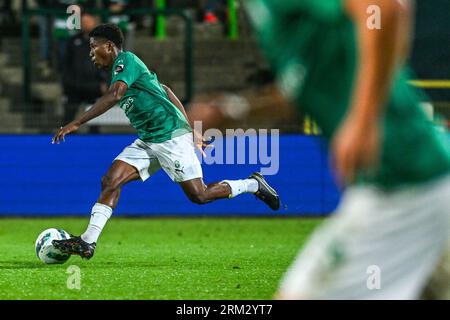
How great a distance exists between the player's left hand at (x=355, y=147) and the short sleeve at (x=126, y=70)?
6.63 m

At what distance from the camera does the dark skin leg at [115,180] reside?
33.9ft

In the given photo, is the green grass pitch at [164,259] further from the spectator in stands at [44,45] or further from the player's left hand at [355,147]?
the player's left hand at [355,147]

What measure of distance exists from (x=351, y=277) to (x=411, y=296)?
23 cm

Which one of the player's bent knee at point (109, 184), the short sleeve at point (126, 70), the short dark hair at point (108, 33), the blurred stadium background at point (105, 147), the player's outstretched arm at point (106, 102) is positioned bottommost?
the blurred stadium background at point (105, 147)

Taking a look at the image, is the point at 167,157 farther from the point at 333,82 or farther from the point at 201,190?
the point at 333,82

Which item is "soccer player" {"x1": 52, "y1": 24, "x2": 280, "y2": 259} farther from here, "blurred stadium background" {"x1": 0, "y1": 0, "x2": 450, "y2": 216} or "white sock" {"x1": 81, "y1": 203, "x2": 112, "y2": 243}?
"blurred stadium background" {"x1": 0, "y1": 0, "x2": 450, "y2": 216}

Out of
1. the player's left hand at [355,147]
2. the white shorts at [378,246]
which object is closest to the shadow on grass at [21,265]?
the white shorts at [378,246]

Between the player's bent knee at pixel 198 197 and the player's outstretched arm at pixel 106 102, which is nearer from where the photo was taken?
the player's outstretched arm at pixel 106 102

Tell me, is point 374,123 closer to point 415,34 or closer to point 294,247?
point 294,247

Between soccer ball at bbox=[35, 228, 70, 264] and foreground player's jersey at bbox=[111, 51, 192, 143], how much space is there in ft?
4.57

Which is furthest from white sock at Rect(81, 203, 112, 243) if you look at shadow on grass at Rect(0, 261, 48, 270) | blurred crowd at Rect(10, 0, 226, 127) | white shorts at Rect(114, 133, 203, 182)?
blurred crowd at Rect(10, 0, 226, 127)

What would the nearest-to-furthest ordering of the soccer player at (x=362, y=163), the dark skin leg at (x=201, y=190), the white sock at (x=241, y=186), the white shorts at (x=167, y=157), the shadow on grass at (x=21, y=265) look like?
1. the soccer player at (x=362, y=163)
2. the shadow on grass at (x=21, y=265)
3. the white shorts at (x=167, y=157)
4. the dark skin leg at (x=201, y=190)
5. the white sock at (x=241, y=186)

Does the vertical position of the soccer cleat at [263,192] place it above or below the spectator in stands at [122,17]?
below
